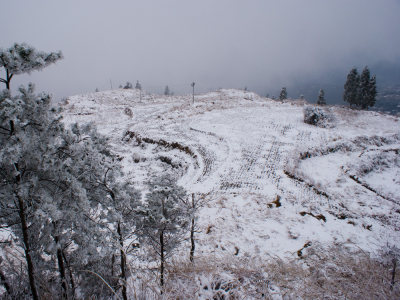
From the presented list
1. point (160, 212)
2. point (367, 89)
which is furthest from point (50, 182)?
point (367, 89)

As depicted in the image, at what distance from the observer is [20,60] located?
3.58 m

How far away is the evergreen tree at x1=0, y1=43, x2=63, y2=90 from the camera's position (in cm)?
346

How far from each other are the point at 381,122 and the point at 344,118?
18.3 ft

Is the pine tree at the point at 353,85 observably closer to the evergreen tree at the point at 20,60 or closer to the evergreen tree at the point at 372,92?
the evergreen tree at the point at 372,92

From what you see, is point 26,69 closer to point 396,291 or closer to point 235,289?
point 235,289

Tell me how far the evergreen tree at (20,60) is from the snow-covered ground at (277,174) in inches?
191

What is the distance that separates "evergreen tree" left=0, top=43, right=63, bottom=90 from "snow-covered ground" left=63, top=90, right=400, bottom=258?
4854mm

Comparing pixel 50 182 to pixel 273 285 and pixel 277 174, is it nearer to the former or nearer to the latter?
pixel 273 285

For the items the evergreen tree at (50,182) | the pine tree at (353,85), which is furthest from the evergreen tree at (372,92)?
the evergreen tree at (50,182)

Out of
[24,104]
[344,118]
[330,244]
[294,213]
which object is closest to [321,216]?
[294,213]

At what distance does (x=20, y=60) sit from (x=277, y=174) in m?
18.5

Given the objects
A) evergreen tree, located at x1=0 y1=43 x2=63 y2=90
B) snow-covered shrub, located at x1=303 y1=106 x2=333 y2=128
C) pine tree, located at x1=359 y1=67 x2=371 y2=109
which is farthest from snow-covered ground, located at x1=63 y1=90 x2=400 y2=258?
pine tree, located at x1=359 y1=67 x2=371 y2=109

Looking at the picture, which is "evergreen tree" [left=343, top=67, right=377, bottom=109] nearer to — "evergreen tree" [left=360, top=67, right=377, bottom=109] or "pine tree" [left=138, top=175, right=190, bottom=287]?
"evergreen tree" [left=360, top=67, right=377, bottom=109]

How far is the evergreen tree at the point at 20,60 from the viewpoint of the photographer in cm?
346
